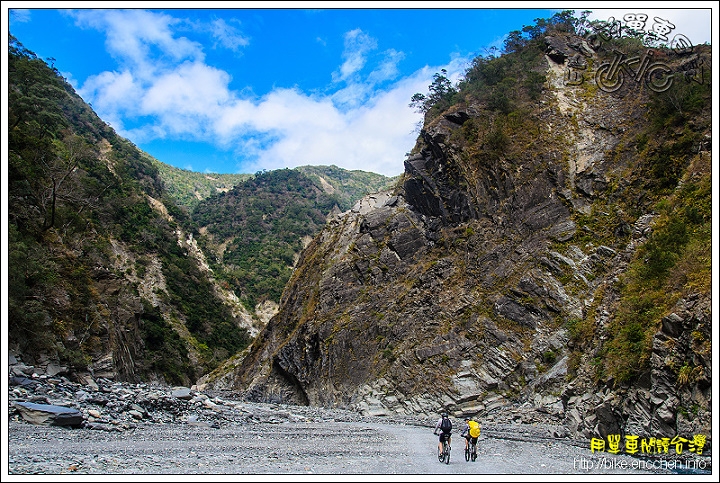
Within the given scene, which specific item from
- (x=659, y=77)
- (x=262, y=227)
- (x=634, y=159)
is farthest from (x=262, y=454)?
(x=262, y=227)

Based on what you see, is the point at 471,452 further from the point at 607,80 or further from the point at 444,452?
the point at 607,80

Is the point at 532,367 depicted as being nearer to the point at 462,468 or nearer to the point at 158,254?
the point at 462,468

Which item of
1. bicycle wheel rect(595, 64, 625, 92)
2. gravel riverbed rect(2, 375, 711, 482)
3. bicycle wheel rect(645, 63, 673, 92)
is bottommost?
gravel riverbed rect(2, 375, 711, 482)

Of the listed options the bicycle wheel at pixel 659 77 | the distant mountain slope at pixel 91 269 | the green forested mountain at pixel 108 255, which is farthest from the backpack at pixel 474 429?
the bicycle wheel at pixel 659 77

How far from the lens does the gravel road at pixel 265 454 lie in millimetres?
8680

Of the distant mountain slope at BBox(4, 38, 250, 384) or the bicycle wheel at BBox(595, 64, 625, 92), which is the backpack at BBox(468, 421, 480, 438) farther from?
the bicycle wheel at BBox(595, 64, 625, 92)

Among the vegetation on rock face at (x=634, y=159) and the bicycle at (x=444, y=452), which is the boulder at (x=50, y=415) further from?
the vegetation on rock face at (x=634, y=159)

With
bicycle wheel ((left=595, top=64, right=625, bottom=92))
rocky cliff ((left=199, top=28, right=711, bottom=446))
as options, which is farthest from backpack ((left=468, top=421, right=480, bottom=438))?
bicycle wheel ((left=595, top=64, right=625, bottom=92))

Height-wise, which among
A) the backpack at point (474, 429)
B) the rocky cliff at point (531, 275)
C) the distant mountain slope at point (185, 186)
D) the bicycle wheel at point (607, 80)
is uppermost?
the distant mountain slope at point (185, 186)

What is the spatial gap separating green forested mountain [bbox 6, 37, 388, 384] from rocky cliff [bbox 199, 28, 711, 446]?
45.0 feet

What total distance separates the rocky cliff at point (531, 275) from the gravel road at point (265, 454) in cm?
240

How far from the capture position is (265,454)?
35.2 feet

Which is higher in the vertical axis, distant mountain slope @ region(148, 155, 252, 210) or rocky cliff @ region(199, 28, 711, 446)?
distant mountain slope @ region(148, 155, 252, 210)

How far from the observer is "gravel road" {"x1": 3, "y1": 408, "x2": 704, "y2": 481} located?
868 centimetres
